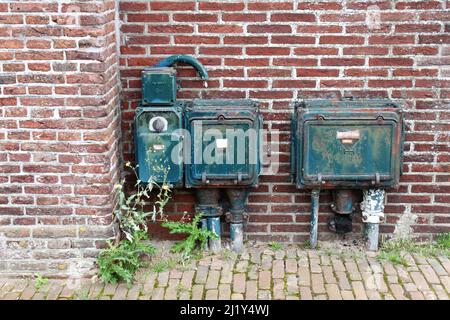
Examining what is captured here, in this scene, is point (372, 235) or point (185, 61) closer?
point (185, 61)

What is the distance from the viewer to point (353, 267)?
4.80 metres

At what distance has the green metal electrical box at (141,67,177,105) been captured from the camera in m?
→ 4.72

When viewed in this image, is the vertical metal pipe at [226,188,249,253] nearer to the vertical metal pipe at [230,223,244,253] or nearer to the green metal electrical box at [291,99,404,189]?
the vertical metal pipe at [230,223,244,253]

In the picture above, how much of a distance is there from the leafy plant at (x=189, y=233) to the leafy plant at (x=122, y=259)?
22 centimetres

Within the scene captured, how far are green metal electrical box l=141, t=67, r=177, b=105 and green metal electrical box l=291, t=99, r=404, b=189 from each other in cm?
94

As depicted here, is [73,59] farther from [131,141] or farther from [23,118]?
[131,141]

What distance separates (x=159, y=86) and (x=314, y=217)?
61.0 inches

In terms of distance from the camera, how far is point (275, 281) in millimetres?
4598

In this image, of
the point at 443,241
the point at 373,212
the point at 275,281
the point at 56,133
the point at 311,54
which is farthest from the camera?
the point at 443,241

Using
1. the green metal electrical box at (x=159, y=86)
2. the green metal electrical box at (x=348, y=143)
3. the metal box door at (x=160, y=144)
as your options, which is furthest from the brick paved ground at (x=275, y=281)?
the green metal electrical box at (x=159, y=86)

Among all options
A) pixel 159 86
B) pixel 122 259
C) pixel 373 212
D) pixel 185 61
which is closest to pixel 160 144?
pixel 159 86

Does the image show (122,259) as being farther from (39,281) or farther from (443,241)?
(443,241)

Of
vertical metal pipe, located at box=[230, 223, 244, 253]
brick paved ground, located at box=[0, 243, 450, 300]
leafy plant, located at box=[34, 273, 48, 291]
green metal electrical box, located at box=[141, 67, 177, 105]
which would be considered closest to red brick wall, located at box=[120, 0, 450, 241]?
green metal electrical box, located at box=[141, 67, 177, 105]

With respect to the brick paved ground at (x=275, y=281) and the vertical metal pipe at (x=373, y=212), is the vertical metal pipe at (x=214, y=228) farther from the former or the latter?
the vertical metal pipe at (x=373, y=212)
